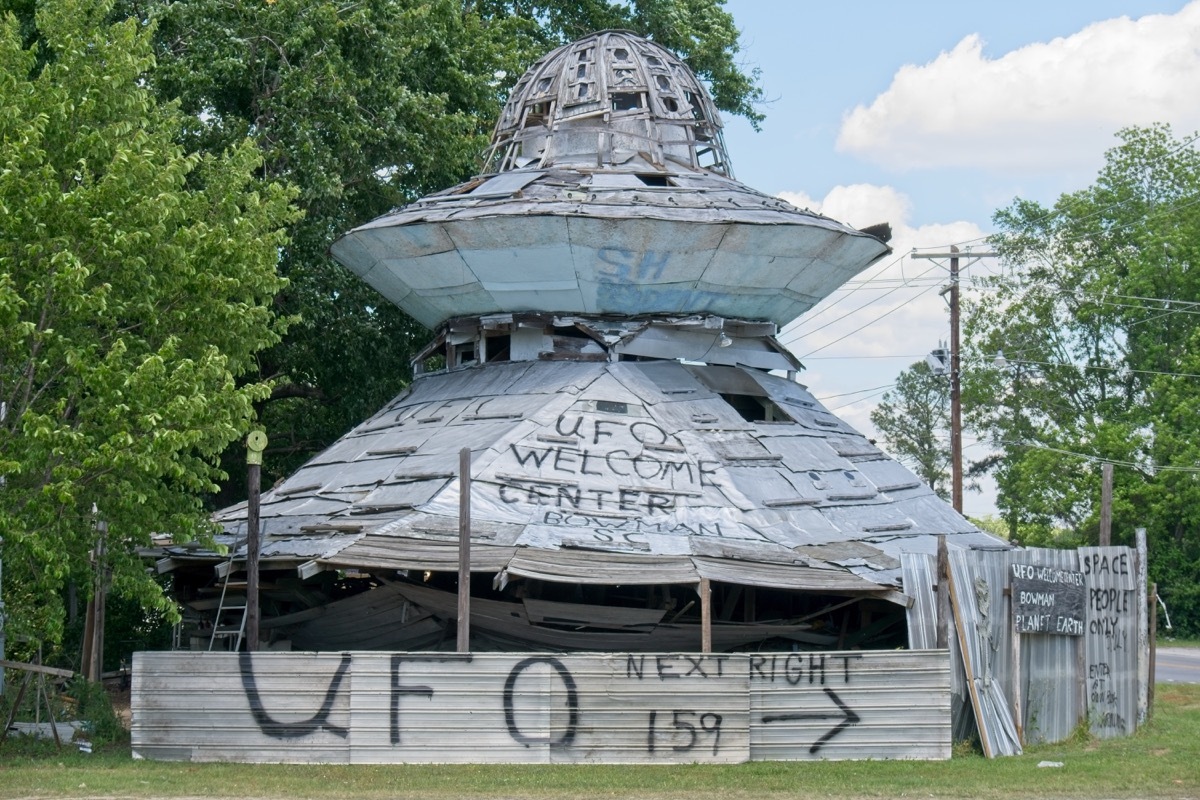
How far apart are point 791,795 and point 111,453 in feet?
26.8

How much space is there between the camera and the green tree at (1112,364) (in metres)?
47.3

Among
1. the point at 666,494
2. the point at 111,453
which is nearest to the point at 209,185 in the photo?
the point at 111,453

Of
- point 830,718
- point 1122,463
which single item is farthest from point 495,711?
point 1122,463

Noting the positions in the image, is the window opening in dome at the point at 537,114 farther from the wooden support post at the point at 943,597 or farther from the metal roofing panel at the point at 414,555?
the wooden support post at the point at 943,597

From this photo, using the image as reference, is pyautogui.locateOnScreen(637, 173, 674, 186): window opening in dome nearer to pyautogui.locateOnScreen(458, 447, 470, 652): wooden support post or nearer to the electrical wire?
pyautogui.locateOnScreen(458, 447, 470, 652): wooden support post

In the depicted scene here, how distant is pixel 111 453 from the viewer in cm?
1733

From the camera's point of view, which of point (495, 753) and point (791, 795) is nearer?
point (791, 795)

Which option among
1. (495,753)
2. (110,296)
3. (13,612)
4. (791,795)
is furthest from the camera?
(13,612)

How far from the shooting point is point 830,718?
57.4 feet

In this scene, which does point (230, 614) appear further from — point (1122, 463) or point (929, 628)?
point (1122, 463)

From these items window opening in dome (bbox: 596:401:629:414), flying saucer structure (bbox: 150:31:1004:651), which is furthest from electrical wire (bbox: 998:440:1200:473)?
window opening in dome (bbox: 596:401:629:414)

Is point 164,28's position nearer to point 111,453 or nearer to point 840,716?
point 111,453

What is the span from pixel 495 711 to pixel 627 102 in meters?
11.9

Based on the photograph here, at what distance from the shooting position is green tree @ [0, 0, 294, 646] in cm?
1750
